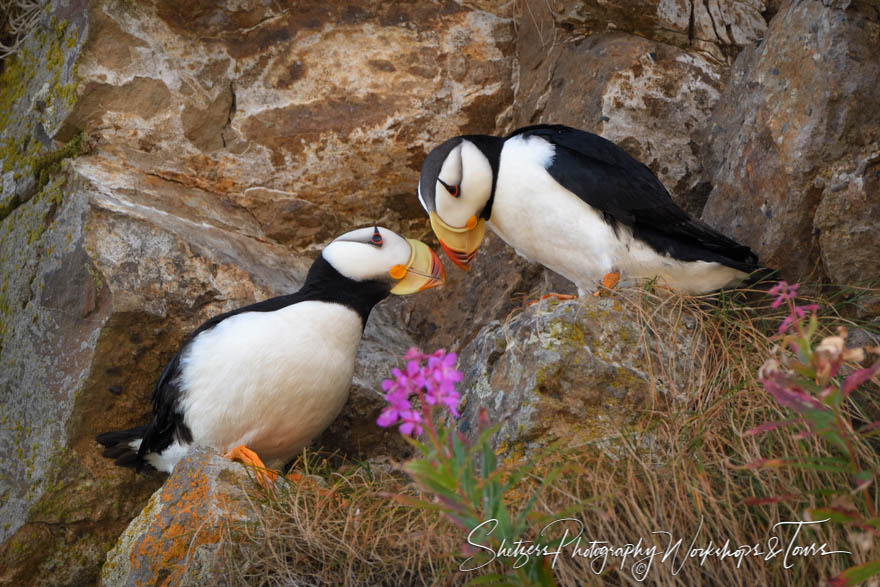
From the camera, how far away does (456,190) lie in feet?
12.6

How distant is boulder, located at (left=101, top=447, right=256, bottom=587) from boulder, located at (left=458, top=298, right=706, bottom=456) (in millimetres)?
836

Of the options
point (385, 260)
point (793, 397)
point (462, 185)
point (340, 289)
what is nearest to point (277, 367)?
point (340, 289)

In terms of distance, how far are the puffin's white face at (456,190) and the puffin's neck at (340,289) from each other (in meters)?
0.35

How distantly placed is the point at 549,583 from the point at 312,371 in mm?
1672

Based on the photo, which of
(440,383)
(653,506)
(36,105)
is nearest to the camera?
(440,383)

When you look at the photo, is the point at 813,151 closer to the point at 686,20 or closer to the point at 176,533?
the point at 686,20

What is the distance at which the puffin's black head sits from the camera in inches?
151

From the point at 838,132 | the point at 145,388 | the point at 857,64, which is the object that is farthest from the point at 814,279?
the point at 145,388

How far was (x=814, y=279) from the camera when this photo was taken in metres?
3.75

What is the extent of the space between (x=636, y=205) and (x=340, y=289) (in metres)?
1.21

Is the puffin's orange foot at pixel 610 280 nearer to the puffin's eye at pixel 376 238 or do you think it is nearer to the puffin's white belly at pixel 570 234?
the puffin's white belly at pixel 570 234

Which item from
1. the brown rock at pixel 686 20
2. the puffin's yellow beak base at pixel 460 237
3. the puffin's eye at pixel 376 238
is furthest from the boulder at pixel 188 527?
the brown rock at pixel 686 20

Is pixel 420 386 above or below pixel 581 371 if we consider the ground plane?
above

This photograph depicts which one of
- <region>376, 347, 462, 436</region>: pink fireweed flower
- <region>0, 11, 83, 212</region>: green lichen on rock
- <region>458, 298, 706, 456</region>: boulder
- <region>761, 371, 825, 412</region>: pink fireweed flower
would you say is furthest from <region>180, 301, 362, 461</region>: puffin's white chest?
<region>761, 371, 825, 412</region>: pink fireweed flower
